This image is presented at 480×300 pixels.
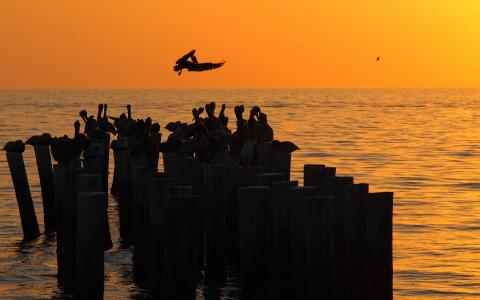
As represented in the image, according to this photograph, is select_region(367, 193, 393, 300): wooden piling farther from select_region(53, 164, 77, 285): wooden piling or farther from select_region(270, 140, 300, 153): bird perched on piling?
select_region(270, 140, 300, 153): bird perched on piling

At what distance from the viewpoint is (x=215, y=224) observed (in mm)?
18031

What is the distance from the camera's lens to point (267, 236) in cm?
1538

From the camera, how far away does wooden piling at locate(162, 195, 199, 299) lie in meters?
14.7

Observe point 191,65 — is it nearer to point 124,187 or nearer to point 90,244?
point 124,187

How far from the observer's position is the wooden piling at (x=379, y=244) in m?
15.1

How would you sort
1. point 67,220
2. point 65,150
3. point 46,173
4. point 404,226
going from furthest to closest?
point 404,226 < point 46,173 < point 65,150 < point 67,220

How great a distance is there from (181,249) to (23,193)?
938 cm

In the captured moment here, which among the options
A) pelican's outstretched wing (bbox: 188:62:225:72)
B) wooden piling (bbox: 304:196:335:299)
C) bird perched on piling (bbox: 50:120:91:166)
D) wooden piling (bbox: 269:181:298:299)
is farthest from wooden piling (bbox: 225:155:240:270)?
wooden piling (bbox: 304:196:335:299)

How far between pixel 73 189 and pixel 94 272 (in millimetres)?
3390

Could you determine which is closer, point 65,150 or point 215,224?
point 215,224

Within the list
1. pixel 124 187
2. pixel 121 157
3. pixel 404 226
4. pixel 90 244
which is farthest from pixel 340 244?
pixel 404 226

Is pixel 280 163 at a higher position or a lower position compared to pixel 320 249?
higher

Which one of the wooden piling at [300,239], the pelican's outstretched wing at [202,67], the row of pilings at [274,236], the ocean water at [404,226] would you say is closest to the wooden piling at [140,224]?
the ocean water at [404,226]

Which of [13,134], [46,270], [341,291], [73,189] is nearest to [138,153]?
[46,270]
